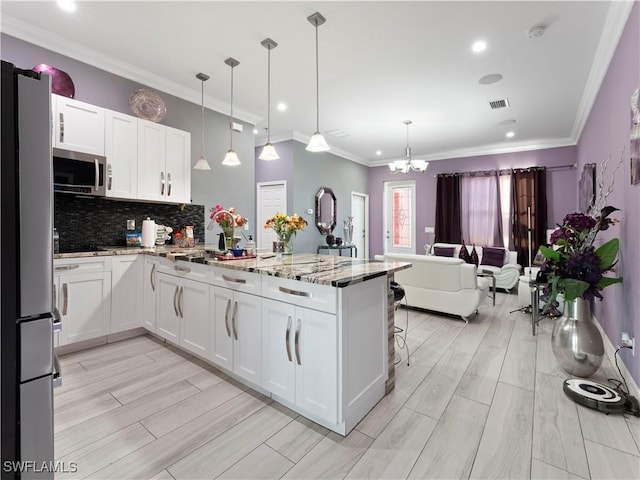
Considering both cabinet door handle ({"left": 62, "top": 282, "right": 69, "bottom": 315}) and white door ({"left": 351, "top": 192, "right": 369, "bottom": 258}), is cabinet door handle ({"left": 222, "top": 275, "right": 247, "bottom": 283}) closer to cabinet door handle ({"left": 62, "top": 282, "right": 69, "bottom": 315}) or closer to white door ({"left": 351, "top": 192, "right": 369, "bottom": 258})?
cabinet door handle ({"left": 62, "top": 282, "right": 69, "bottom": 315})

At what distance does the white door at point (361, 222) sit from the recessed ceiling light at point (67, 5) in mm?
6039

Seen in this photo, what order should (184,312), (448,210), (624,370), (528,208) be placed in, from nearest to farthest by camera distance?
(624,370) → (184,312) → (528,208) → (448,210)

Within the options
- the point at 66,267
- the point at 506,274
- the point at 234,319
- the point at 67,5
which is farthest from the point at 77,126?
the point at 506,274

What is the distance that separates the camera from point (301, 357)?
185 cm

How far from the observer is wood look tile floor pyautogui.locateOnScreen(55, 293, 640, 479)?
5.03ft

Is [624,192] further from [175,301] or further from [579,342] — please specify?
[175,301]

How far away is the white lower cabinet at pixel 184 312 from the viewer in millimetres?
2496

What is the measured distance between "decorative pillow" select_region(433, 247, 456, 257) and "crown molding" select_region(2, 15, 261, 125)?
5040mm

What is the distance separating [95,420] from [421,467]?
192 cm

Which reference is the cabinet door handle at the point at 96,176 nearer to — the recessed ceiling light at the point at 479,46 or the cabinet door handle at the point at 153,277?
the cabinet door handle at the point at 153,277

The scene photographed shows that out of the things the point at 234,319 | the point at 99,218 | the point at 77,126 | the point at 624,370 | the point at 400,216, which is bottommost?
the point at 624,370

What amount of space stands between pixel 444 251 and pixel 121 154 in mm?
6013

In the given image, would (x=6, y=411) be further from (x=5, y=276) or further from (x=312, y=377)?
(x=312, y=377)

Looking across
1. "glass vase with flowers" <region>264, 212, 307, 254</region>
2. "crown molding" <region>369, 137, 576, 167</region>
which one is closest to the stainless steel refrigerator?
"glass vase with flowers" <region>264, 212, 307, 254</region>
